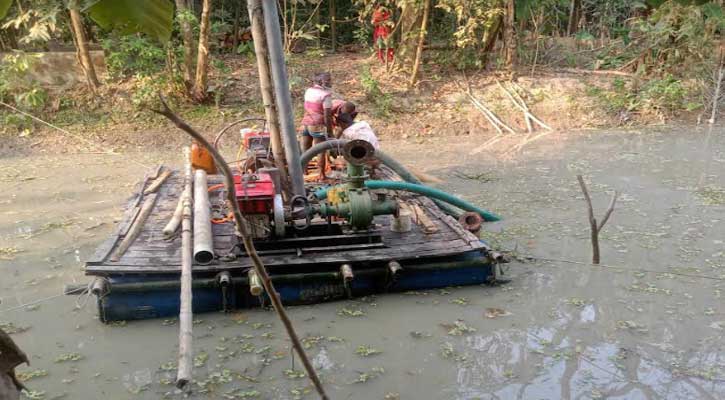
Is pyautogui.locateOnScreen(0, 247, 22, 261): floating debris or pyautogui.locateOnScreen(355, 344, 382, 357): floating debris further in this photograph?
pyautogui.locateOnScreen(0, 247, 22, 261): floating debris

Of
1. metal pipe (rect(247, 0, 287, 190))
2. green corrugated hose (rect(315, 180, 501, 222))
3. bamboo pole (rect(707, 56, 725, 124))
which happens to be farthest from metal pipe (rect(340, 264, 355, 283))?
bamboo pole (rect(707, 56, 725, 124))

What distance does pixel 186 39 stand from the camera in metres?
9.96

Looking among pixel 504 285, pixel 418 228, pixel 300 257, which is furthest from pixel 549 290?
pixel 300 257

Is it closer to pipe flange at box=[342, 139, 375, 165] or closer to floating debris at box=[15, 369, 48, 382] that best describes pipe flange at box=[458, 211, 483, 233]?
pipe flange at box=[342, 139, 375, 165]

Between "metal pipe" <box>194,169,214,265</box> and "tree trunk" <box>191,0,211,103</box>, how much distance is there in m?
5.37

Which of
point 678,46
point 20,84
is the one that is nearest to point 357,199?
point 20,84

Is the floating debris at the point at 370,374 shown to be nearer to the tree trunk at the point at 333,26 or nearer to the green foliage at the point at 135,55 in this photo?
the green foliage at the point at 135,55

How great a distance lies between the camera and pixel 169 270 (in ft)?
13.3

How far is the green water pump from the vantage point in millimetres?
4496

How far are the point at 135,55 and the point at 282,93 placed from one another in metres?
6.49

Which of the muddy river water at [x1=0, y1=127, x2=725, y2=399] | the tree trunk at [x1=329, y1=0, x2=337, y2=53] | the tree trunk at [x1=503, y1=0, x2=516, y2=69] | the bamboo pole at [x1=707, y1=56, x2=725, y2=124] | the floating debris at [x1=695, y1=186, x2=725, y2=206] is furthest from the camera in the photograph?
the tree trunk at [x1=329, y1=0, x2=337, y2=53]

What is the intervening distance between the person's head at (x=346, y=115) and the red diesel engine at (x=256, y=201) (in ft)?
6.97

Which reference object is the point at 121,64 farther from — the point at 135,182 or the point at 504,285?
the point at 504,285

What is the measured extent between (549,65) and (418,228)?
9.05 meters
